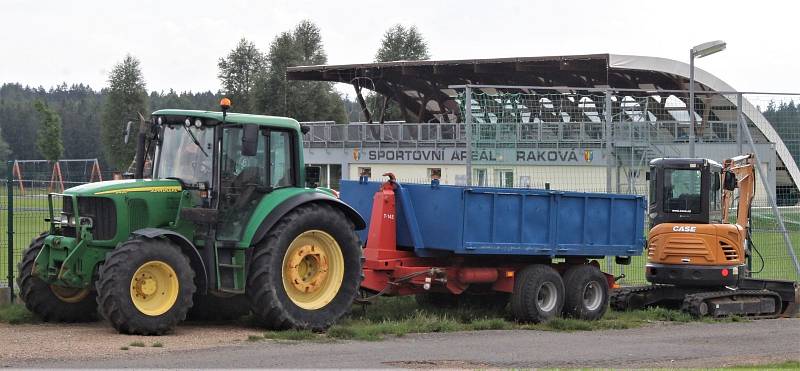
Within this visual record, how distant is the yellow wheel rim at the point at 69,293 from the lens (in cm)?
1351

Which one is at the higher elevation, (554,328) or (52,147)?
(52,147)

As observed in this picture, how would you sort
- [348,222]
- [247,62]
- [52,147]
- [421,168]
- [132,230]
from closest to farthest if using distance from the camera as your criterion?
[132,230] → [348,222] → [421,168] → [52,147] → [247,62]

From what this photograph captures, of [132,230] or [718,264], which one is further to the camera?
[718,264]

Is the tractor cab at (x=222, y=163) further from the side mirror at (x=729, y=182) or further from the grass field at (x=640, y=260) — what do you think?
the side mirror at (x=729, y=182)

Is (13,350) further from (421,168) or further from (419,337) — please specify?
(421,168)

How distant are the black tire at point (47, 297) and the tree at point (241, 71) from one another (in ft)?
238

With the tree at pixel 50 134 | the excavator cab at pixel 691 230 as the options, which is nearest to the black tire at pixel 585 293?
the excavator cab at pixel 691 230

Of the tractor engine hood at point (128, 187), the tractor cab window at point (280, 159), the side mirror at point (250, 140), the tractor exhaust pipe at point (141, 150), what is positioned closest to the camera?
the side mirror at point (250, 140)

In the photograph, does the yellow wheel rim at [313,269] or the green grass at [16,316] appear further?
the green grass at [16,316]

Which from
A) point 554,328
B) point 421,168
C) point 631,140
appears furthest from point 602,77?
point 554,328

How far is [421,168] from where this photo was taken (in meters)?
45.6

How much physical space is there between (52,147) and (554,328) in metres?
71.2

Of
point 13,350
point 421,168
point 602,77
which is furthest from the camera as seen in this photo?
point 602,77

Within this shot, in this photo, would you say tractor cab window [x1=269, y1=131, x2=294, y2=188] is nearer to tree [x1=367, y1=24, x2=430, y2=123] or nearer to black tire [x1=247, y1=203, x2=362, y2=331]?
black tire [x1=247, y1=203, x2=362, y2=331]
